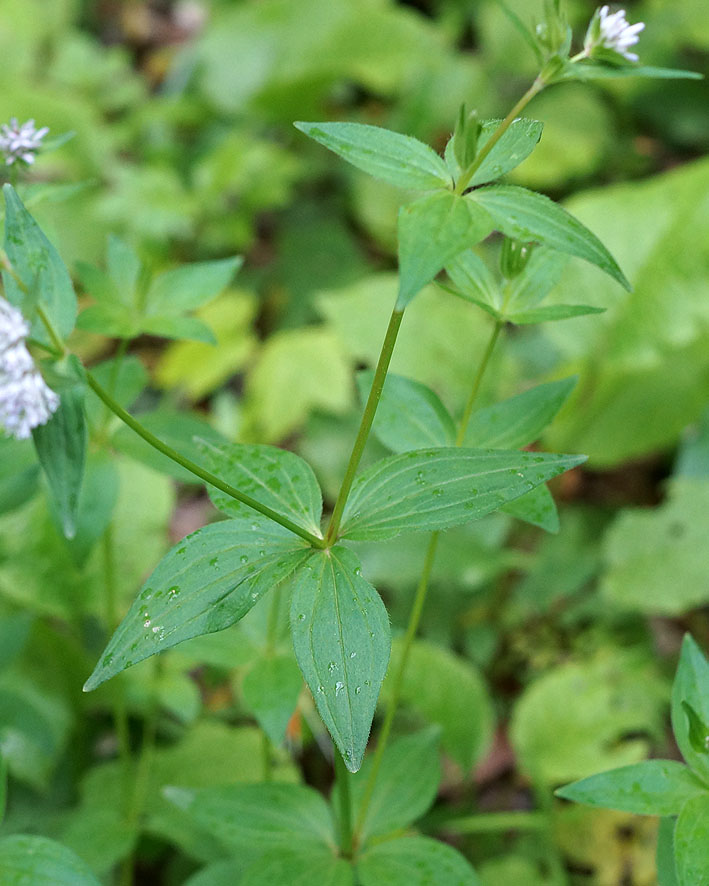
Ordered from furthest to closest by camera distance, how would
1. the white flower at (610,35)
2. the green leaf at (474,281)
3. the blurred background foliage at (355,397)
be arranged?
the blurred background foliage at (355,397)
the green leaf at (474,281)
the white flower at (610,35)

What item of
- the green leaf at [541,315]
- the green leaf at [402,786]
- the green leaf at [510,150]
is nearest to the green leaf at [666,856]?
the green leaf at [402,786]

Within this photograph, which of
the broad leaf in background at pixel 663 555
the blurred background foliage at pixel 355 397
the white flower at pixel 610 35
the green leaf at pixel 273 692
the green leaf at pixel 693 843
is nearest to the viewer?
the white flower at pixel 610 35

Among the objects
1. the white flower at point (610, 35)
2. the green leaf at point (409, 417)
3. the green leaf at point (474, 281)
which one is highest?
the white flower at point (610, 35)

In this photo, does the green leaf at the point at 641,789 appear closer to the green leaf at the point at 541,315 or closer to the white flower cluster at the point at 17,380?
the green leaf at the point at 541,315

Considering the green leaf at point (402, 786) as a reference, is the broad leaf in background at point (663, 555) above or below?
above

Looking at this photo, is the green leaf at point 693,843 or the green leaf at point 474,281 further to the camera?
the green leaf at point 474,281

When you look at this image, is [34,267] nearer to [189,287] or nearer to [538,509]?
[189,287]
